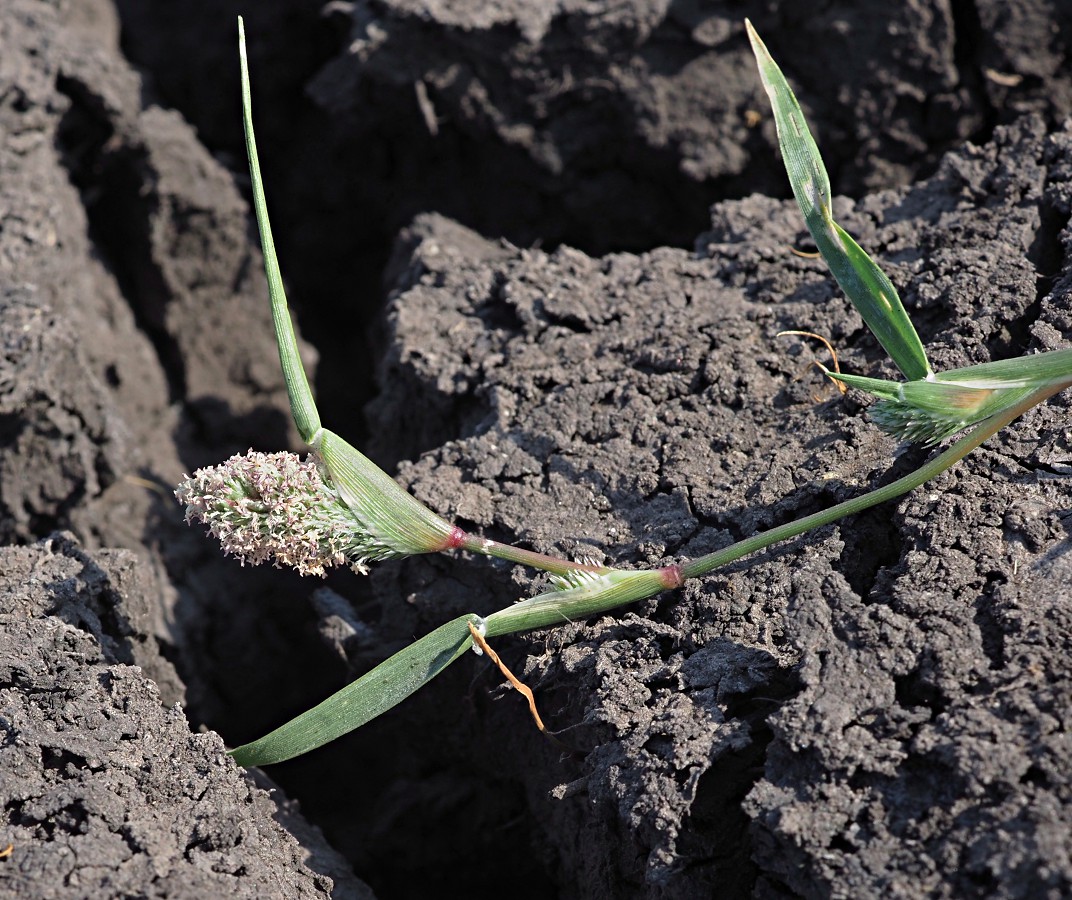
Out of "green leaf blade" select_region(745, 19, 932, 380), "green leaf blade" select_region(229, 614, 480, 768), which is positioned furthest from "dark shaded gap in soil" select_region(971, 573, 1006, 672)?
"green leaf blade" select_region(229, 614, 480, 768)

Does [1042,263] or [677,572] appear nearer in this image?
[677,572]

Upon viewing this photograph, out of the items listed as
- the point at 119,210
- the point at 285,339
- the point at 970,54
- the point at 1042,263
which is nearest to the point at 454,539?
the point at 285,339

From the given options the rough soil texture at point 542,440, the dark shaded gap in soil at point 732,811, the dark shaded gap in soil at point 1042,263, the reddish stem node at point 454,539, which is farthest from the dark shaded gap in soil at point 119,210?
the dark shaded gap in soil at point 1042,263

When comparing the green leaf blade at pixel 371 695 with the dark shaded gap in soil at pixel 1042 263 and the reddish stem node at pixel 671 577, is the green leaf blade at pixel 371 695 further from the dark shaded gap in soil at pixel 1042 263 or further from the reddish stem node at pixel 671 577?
the dark shaded gap in soil at pixel 1042 263

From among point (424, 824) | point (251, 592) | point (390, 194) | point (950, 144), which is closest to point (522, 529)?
point (424, 824)

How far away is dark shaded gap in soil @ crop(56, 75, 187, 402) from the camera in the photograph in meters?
2.62

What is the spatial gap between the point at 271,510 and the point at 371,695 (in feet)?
1.09

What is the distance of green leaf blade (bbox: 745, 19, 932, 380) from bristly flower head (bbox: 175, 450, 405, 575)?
0.90 metres

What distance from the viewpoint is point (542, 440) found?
1.92m

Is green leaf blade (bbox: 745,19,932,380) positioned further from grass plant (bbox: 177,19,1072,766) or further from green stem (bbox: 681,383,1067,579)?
green stem (bbox: 681,383,1067,579)

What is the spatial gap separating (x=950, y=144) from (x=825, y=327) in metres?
1.05

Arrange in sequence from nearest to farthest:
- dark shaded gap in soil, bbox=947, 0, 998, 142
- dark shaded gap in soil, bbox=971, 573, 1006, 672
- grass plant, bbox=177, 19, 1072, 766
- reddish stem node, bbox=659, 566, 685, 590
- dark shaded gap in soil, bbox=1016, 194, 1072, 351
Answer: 1. dark shaded gap in soil, bbox=971, 573, 1006, 672
2. grass plant, bbox=177, 19, 1072, 766
3. reddish stem node, bbox=659, 566, 685, 590
4. dark shaded gap in soil, bbox=1016, 194, 1072, 351
5. dark shaded gap in soil, bbox=947, 0, 998, 142

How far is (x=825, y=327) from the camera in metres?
1.91

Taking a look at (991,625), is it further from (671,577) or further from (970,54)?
(970,54)
